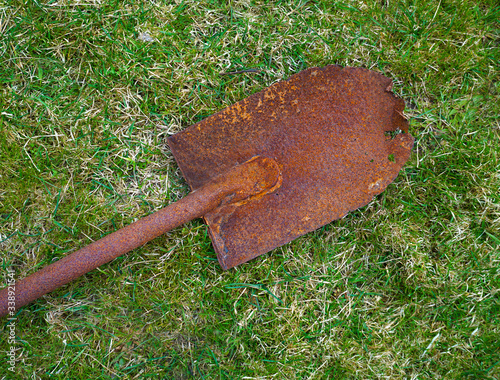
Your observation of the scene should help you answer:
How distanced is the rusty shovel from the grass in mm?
212

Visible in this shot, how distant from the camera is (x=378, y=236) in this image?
202cm

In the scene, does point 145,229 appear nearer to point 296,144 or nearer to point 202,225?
point 202,225

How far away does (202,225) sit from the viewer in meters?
1.91

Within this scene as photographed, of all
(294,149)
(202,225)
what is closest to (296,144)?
(294,149)

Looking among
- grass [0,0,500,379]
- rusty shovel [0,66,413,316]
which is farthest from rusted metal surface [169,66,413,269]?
grass [0,0,500,379]

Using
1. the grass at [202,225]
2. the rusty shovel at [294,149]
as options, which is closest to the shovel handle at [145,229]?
the rusty shovel at [294,149]

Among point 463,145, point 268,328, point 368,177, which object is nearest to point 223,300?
point 268,328

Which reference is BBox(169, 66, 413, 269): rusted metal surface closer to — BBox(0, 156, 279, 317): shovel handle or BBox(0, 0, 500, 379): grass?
BBox(0, 156, 279, 317): shovel handle

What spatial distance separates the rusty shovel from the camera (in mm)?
1789

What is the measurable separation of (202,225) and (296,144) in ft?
2.19

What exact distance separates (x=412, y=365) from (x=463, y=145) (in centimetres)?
130

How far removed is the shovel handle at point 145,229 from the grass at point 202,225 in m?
0.29

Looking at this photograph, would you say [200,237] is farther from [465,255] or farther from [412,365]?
[465,255]

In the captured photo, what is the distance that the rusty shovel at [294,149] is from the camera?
5.87 feet
